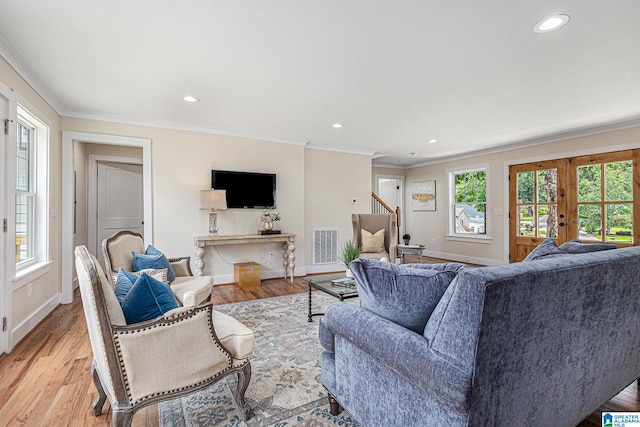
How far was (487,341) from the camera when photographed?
948 mm

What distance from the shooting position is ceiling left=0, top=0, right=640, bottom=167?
194cm

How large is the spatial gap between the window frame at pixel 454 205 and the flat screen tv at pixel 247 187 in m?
4.30

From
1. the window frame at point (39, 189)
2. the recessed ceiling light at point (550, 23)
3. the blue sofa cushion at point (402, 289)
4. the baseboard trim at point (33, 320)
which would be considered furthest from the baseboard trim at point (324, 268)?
the recessed ceiling light at point (550, 23)

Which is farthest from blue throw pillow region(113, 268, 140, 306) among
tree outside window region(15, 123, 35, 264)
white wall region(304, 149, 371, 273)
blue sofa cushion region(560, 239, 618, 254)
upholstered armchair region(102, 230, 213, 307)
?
white wall region(304, 149, 371, 273)

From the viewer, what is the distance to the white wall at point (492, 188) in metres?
4.70

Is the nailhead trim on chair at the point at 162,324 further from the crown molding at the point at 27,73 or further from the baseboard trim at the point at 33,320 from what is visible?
the crown molding at the point at 27,73

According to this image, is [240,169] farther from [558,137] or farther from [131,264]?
[558,137]

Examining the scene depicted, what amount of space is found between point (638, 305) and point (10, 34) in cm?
→ 421

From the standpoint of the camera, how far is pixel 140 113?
12.8ft

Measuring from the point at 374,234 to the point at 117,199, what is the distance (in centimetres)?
438

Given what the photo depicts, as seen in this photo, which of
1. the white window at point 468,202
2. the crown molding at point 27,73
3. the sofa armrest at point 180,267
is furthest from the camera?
the white window at point 468,202

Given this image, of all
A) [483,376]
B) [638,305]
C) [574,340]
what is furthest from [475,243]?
[483,376]

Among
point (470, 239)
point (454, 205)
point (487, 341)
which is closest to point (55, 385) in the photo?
point (487, 341)

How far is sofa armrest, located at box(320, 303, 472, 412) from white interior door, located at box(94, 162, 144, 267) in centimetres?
507
